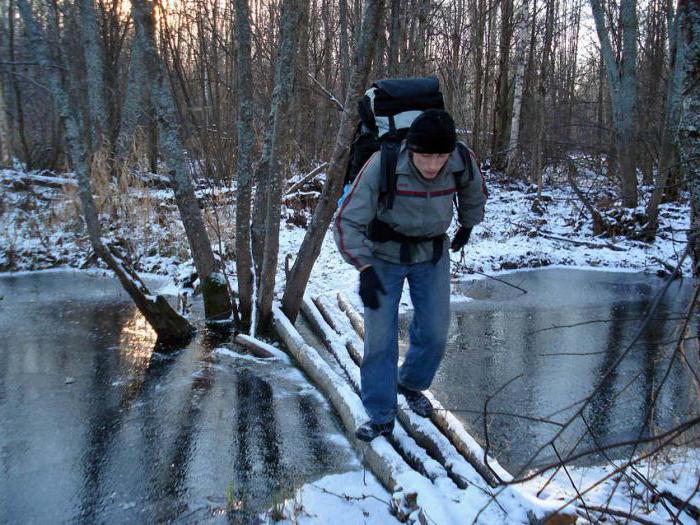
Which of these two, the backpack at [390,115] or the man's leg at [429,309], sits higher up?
the backpack at [390,115]

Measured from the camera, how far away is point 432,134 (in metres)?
3.10

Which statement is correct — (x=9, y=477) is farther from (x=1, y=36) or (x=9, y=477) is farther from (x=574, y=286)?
(x=1, y=36)

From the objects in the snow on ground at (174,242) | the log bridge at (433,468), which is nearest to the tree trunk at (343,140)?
the log bridge at (433,468)

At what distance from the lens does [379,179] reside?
3244 millimetres

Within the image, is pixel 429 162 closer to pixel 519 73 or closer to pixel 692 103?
pixel 692 103

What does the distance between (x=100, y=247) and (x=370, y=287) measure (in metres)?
4.22

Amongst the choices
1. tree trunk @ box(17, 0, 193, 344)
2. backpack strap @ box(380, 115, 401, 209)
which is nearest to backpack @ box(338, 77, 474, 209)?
backpack strap @ box(380, 115, 401, 209)

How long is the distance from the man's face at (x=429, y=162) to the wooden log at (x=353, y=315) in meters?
3.12

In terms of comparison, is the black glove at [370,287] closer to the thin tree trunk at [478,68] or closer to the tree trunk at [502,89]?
the thin tree trunk at [478,68]

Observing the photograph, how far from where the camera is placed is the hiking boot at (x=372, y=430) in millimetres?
3670

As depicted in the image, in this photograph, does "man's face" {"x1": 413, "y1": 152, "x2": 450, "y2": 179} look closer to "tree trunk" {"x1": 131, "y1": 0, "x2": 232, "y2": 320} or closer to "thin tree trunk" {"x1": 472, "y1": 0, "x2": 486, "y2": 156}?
"tree trunk" {"x1": 131, "y1": 0, "x2": 232, "y2": 320}

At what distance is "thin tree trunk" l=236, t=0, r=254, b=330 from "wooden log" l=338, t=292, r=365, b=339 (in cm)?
112

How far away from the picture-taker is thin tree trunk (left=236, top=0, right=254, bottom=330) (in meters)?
6.36

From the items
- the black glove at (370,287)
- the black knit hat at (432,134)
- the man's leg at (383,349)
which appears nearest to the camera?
the black knit hat at (432,134)
